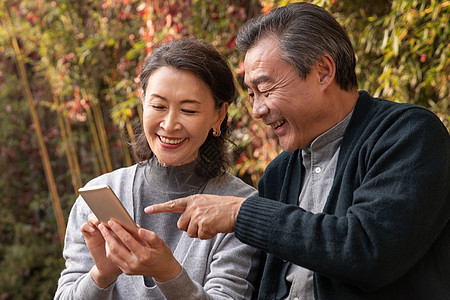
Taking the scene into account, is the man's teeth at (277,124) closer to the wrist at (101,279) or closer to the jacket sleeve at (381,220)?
the jacket sleeve at (381,220)

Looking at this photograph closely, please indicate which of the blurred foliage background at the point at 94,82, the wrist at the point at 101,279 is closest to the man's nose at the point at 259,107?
the wrist at the point at 101,279

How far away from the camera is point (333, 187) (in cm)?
155

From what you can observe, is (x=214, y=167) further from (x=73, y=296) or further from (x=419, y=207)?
(x=419, y=207)

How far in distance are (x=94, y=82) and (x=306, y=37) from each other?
3.22 meters

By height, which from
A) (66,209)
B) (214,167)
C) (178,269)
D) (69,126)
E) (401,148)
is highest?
(401,148)

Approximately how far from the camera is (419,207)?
1.30 m

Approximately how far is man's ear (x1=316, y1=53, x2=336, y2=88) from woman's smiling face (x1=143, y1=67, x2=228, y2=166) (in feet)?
1.50

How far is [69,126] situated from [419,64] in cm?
326

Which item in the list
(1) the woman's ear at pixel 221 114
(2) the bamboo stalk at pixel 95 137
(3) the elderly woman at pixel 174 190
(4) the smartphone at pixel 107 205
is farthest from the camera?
(2) the bamboo stalk at pixel 95 137

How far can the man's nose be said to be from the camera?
165 cm

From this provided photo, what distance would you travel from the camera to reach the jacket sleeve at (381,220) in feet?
4.20

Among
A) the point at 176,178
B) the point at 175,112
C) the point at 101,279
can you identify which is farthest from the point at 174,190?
the point at 101,279

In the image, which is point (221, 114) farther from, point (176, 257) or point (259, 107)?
point (176, 257)

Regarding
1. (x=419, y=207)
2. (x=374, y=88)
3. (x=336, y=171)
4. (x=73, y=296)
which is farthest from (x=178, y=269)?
(x=374, y=88)
